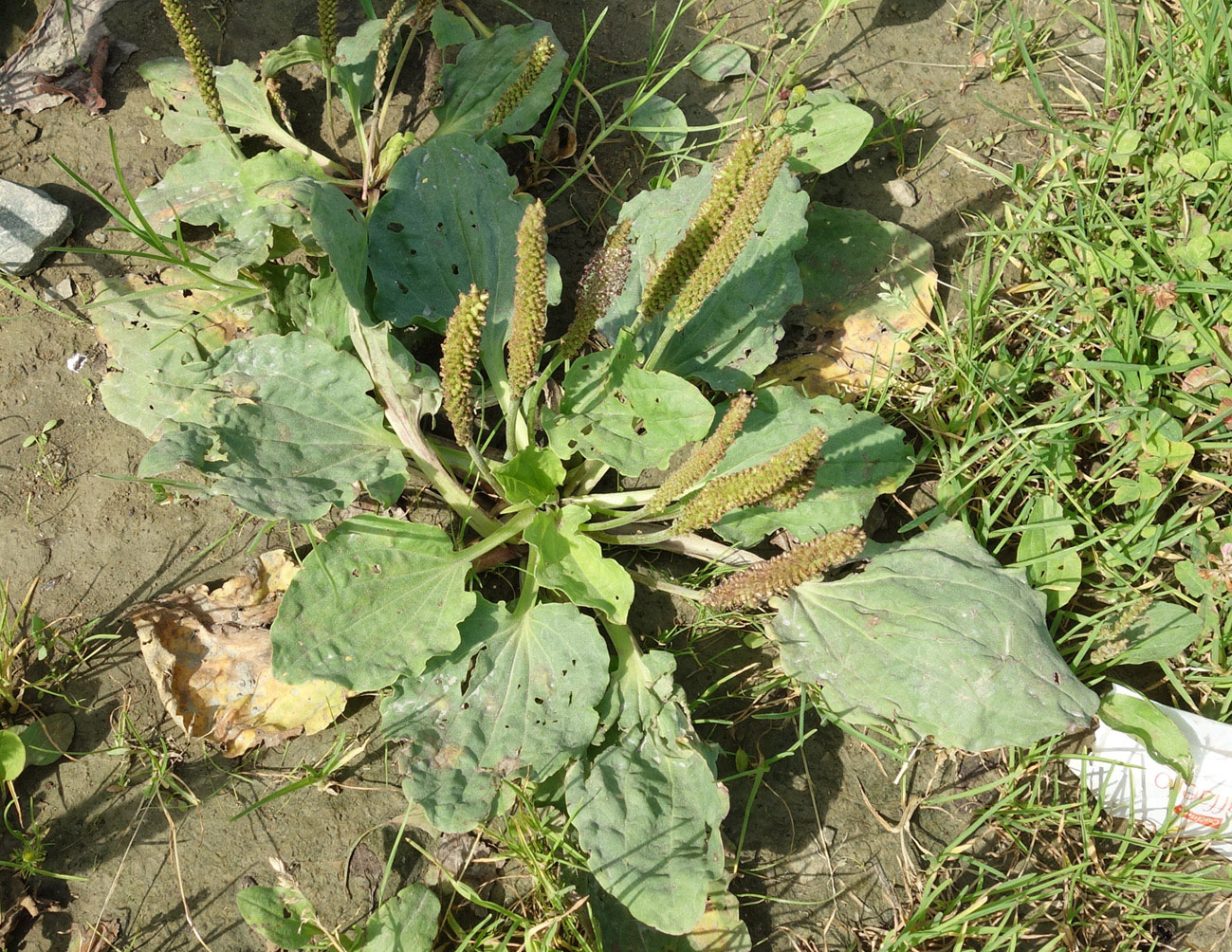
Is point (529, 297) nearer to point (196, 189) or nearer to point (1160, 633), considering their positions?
point (196, 189)

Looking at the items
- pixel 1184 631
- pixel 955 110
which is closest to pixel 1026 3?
pixel 955 110

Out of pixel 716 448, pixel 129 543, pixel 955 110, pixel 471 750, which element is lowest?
pixel 471 750

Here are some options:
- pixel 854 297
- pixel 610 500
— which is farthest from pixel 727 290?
pixel 610 500

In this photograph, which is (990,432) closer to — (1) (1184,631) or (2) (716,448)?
(1) (1184,631)

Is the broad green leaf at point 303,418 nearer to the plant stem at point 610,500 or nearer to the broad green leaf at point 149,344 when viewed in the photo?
the broad green leaf at point 149,344

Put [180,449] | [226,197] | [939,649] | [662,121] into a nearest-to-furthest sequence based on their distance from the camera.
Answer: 1. [180,449]
2. [939,649]
3. [226,197]
4. [662,121]

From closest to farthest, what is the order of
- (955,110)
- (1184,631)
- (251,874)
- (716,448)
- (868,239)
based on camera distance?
1. (716,448)
2. (251,874)
3. (1184,631)
4. (868,239)
5. (955,110)
